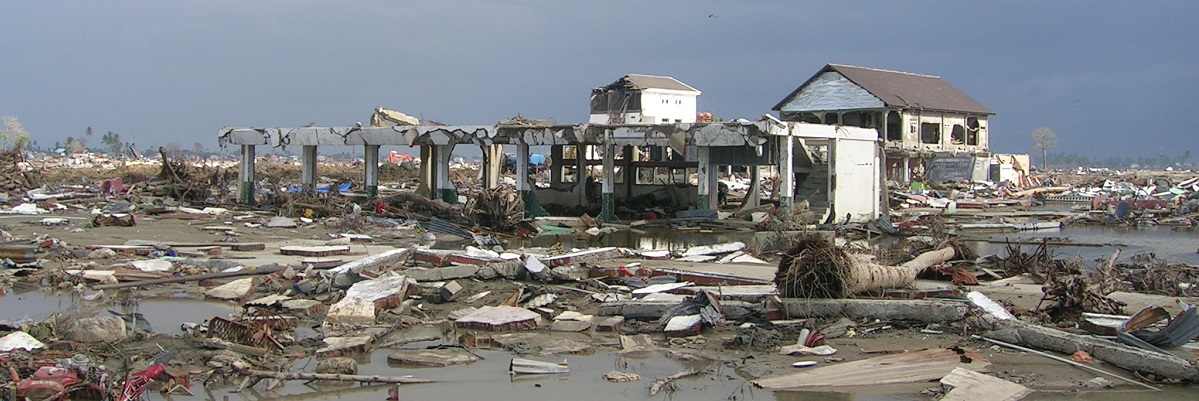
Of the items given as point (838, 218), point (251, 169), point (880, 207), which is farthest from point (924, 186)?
point (251, 169)

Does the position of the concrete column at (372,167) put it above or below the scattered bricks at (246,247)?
above

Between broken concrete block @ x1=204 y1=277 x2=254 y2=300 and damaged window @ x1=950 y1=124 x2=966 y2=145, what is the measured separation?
46271mm

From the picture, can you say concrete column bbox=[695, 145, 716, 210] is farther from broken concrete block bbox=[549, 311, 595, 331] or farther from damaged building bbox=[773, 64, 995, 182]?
damaged building bbox=[773, 64, 995, 182]

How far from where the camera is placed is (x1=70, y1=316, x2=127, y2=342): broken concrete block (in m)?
9.35

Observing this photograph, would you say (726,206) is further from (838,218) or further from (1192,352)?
(1192,352)

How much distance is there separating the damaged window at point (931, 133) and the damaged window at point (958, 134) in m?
1.32

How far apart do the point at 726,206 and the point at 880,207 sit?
4.39m

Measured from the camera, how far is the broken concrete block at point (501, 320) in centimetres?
1039

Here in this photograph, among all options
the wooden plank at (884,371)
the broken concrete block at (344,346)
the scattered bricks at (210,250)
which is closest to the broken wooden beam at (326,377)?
the broken concrete block at (344,346)

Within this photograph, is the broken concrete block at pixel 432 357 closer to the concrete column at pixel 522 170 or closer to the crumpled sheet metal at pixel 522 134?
the crumpled sheet metal at pixel 522 134

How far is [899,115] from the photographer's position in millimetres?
49250

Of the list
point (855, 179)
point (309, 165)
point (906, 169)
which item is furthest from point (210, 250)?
point (906, 169)

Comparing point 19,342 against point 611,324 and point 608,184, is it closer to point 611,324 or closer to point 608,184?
point 611,324

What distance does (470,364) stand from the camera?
9.02 m
